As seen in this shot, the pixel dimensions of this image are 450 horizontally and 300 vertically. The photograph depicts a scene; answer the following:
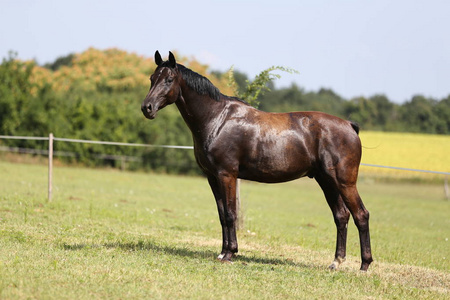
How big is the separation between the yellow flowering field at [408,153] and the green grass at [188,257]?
26451 millimetres

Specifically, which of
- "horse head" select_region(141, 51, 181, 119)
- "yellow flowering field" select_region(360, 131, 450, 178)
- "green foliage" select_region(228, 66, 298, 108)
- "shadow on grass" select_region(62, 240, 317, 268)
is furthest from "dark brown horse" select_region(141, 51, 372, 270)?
"yellow flowering field" select_region(360, 131, 450, 178)

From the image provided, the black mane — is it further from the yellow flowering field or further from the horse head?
the yellow flowering field

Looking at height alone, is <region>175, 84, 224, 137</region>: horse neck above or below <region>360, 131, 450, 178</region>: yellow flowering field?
above

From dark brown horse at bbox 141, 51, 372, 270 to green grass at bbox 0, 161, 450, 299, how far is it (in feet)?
2.83

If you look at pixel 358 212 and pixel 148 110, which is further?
pixel 358 212

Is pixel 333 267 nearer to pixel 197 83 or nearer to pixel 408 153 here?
pixel 197 83

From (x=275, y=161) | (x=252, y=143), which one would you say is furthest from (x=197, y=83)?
(x=275, y=161)

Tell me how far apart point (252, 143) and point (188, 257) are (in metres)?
1.97

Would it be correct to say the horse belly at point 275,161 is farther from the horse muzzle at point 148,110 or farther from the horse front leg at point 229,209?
the horse muzzle at point 148,110

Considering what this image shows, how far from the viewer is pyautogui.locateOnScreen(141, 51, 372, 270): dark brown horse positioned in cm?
734

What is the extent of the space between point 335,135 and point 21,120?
30514mm

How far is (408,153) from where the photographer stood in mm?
47938

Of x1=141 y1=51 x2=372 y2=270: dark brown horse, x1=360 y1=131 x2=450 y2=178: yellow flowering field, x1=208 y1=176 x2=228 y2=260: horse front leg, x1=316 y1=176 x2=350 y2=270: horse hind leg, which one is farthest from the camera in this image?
x1=360 y1=131 x2=450 y2=178: yellow flowering field

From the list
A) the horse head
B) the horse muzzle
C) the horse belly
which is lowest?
the horse belly
